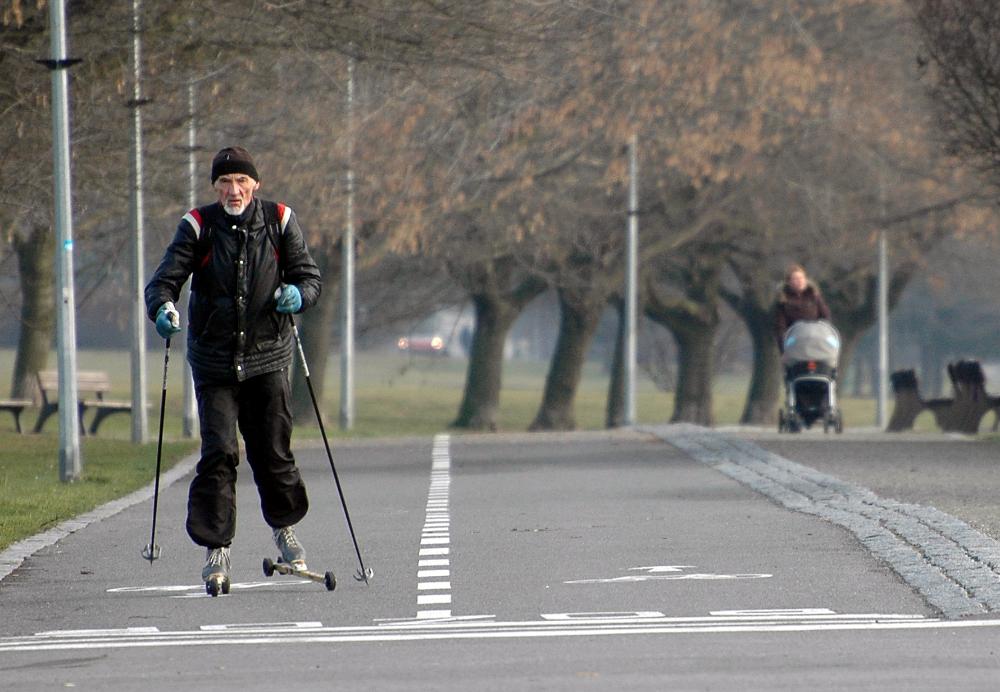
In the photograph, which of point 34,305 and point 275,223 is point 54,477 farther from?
point 34,305

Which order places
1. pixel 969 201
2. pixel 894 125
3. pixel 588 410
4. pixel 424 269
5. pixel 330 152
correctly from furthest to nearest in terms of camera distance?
pixel 588 410
pixel 424 269
pixel 894 125
pixel 969 201
pixel 330 152

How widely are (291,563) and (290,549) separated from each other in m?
0.07

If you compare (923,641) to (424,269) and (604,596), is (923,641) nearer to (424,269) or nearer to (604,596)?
(604,596)

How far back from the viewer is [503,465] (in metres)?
20.5

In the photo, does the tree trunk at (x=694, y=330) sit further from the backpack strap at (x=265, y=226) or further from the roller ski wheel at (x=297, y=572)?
the backpack strap at (x=265, y=226)

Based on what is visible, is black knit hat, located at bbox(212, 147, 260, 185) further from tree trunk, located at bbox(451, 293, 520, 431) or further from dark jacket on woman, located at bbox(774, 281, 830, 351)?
tree trunk, located at bbox(451, 293, 520, 431)

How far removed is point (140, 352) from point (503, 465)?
7781mm

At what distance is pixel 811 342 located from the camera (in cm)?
2677

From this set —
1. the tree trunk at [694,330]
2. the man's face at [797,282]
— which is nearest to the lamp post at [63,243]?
the man's face at [797,282]

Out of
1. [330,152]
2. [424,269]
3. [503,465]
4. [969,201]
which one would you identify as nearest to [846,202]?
[969,201]

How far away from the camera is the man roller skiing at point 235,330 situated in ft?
31.9

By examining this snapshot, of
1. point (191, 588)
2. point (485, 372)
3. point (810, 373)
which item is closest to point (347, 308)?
point (485, 372)

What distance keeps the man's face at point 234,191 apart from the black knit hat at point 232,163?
19 mm

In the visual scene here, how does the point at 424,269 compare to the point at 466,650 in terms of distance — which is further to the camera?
the point at 424,269
